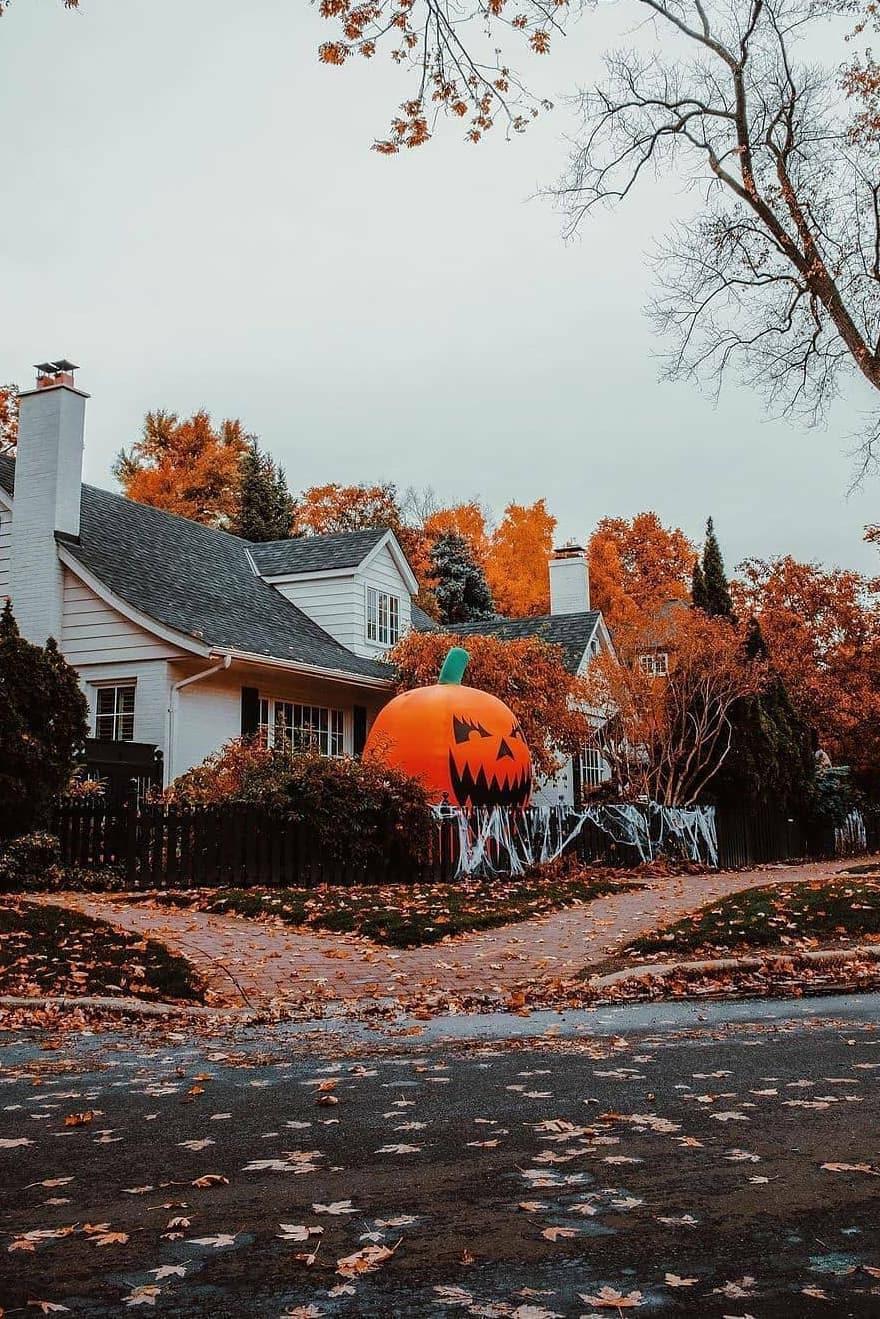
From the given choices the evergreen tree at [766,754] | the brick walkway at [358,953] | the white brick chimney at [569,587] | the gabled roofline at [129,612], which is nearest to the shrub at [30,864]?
the brick walkway at [358,953]

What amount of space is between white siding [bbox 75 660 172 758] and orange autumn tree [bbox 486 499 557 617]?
33295 mm

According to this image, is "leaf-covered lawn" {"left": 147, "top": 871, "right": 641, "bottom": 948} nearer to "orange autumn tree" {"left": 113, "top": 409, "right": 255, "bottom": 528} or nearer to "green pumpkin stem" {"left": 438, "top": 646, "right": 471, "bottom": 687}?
"green pumpkin stem" {"left": 438, "top": 646, "right": 471, "bottom": 687}

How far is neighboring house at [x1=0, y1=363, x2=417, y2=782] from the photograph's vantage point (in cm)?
2002

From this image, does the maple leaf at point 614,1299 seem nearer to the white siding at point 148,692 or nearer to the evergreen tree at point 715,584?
the white siding at point 148,692

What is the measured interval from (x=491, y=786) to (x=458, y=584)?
25.5 m

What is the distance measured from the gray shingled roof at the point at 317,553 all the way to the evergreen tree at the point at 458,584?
1611cm

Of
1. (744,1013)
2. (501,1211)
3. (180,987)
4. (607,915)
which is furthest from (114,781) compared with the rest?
(501,1211)

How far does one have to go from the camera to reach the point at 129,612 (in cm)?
2006

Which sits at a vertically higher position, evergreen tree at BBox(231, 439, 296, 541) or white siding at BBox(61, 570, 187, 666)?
evergreen tree at BBox(231, 439, 296, 541)

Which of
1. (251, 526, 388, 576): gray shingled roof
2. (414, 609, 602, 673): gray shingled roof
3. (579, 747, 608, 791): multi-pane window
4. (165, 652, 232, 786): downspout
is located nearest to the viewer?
(165, 652, 232, 786): downspout

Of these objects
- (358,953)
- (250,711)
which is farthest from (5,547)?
(358,953)

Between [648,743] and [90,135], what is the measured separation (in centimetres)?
1576

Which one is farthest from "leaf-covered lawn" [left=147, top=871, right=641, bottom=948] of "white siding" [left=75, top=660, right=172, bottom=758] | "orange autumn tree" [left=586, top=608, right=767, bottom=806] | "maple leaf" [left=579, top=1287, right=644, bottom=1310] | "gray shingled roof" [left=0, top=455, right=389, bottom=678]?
"maple leaf" [left=579, top=1287, right=644, bottom=1310]

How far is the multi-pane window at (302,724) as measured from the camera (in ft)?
72.3
